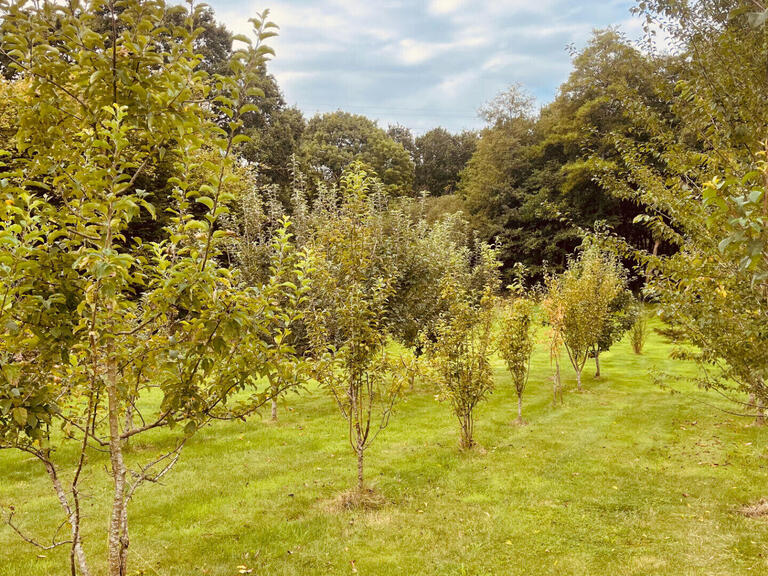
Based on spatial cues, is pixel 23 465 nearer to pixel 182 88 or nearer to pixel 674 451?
pixel 182 88

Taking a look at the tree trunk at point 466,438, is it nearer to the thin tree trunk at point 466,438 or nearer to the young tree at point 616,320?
the thin tree trunk at point 466,438

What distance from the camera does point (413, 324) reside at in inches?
555

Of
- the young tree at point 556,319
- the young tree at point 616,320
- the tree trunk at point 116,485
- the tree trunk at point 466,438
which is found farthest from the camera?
the young tree at point 616,320

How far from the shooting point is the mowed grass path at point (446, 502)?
20.8ft

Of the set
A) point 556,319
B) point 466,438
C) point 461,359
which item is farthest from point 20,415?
point 556,319

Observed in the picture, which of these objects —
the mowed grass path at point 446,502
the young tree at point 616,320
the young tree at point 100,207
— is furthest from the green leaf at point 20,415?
the young tree at point 616,320

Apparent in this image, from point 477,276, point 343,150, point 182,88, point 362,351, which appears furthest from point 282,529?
point 343,150

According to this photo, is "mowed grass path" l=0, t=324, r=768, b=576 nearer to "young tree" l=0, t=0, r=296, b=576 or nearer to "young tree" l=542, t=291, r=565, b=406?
"young tree" l=0, t=0, r=296, b=576

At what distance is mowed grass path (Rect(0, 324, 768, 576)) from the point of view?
634cm

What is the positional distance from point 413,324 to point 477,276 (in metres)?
5.31

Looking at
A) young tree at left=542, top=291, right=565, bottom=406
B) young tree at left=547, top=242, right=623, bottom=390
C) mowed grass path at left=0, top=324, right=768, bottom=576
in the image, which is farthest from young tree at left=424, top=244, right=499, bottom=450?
young tree at left=547, top=242, right=623, bottom=390

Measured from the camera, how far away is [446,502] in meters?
8.19

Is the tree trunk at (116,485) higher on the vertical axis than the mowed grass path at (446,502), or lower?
higher

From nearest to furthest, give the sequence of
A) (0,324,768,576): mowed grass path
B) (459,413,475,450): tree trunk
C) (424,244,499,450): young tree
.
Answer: (0,324,768,576): mowed grass path → (424,244,499,450): young tree → (459,413,475,450): tree trunk
